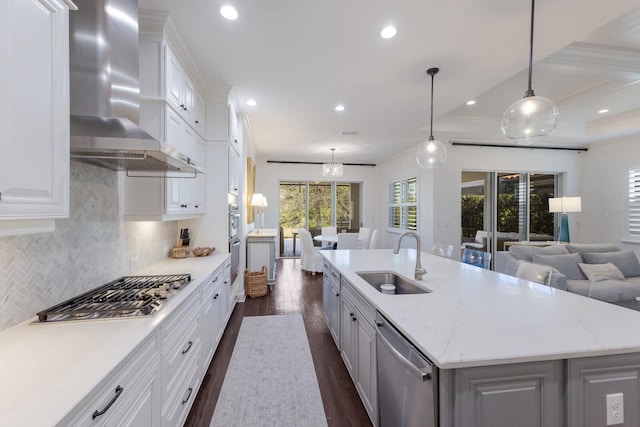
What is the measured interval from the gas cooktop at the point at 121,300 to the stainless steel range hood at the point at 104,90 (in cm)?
82

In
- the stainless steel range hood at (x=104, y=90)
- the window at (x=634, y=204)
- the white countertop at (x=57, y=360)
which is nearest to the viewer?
the white countertop at (x=57, y=360)

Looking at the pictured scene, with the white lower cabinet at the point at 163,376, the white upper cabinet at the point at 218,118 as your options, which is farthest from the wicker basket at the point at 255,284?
the white upper cabinet at the point at 218,118

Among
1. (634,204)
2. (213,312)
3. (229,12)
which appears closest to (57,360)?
(213,312)

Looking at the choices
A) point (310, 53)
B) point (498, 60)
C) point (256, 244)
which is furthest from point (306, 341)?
point (498, 60)

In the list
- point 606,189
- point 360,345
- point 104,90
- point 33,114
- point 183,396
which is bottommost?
point 183,396

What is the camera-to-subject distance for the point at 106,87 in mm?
1552

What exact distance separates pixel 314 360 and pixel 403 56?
3024 mm

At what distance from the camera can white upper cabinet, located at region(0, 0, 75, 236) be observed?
89 cm

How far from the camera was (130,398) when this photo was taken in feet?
3.65

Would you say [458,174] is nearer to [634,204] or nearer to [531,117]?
[634,204]

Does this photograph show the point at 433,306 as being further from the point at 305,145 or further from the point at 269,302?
the point at 305,145

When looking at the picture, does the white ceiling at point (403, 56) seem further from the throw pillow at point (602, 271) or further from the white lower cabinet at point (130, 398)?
the throw pillow at point (602, 271)

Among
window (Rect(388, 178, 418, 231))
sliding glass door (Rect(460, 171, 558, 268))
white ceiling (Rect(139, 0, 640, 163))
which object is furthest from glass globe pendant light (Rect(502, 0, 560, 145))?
window (Rect(388, 178, 418, 231))

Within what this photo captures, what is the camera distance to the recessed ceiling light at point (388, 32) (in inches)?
87.2
